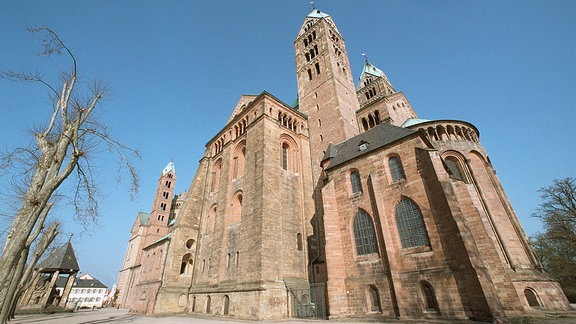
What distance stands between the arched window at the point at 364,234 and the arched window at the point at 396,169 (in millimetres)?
2959

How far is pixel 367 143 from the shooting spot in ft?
58.6

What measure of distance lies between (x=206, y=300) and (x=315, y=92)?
24.4m

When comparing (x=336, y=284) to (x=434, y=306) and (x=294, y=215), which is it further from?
(x=294, y=215)

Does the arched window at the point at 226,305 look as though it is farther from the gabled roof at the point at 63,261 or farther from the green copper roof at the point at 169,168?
the green copper roof at the point at 169,168

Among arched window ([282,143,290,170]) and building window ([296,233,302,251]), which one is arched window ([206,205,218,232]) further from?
building window ([296,233,302,251])

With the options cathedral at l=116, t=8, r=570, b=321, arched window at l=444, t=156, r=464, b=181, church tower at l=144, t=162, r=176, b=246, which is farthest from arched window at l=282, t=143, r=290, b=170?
church tower at l=144, t=162, r=176, b=246

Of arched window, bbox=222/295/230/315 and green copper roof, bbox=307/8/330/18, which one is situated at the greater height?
green copper roof, bbox=307/8/330/18

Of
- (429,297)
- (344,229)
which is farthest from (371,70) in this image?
(429,297)

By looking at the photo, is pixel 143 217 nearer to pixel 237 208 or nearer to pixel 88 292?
pixel 237 208

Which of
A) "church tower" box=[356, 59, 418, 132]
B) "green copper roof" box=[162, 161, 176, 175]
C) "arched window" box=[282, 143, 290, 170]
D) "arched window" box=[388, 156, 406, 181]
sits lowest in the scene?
"arched window" box=[388, 156, 406, 181]

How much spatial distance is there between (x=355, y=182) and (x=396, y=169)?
287 cm

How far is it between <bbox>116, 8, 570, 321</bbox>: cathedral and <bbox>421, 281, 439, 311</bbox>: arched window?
0.06 metres

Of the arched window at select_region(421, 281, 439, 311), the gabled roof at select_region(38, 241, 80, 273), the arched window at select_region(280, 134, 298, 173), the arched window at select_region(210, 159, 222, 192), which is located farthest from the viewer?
the gabled roof at select_region(38, 241, 80, 273)

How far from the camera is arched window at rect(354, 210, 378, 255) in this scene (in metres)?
14.6
